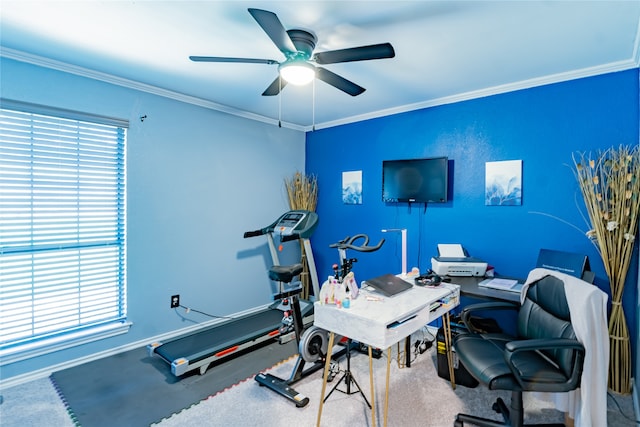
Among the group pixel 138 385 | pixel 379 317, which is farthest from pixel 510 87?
pixel 138 385

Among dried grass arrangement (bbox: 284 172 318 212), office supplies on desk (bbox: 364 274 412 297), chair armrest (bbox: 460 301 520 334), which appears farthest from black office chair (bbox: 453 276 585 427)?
dried grass arrangement (bbox: 284 172 318 212)

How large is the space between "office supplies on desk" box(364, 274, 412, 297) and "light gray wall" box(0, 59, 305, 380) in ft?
6.91

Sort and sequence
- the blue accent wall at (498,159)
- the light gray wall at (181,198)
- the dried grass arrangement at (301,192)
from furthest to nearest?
the dried grass arrangement at (301,192)
the light gray wall at (181,198)
the blue accent wall at (498,159)

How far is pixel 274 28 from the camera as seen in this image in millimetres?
1649

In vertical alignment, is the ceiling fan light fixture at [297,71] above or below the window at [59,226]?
above

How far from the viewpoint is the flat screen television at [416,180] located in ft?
10.8

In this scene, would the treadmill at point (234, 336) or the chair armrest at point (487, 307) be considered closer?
the chair armrest at point (487, 307)

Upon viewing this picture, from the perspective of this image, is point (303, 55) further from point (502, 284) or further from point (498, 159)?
point (502, 284)

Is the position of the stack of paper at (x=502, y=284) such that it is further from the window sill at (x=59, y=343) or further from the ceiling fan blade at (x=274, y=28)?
the window sill at (x=59, y=343)

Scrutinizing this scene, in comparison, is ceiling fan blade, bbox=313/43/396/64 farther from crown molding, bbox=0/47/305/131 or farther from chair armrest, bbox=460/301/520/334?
crown molding, bbox=0/47/305/131

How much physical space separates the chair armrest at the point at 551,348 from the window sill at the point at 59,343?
311 cm

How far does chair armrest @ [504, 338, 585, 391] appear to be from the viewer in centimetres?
159

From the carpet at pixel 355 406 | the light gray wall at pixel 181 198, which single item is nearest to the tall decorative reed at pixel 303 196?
the light gray wall at pixel 181 198

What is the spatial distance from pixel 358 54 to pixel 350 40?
0.39 m
